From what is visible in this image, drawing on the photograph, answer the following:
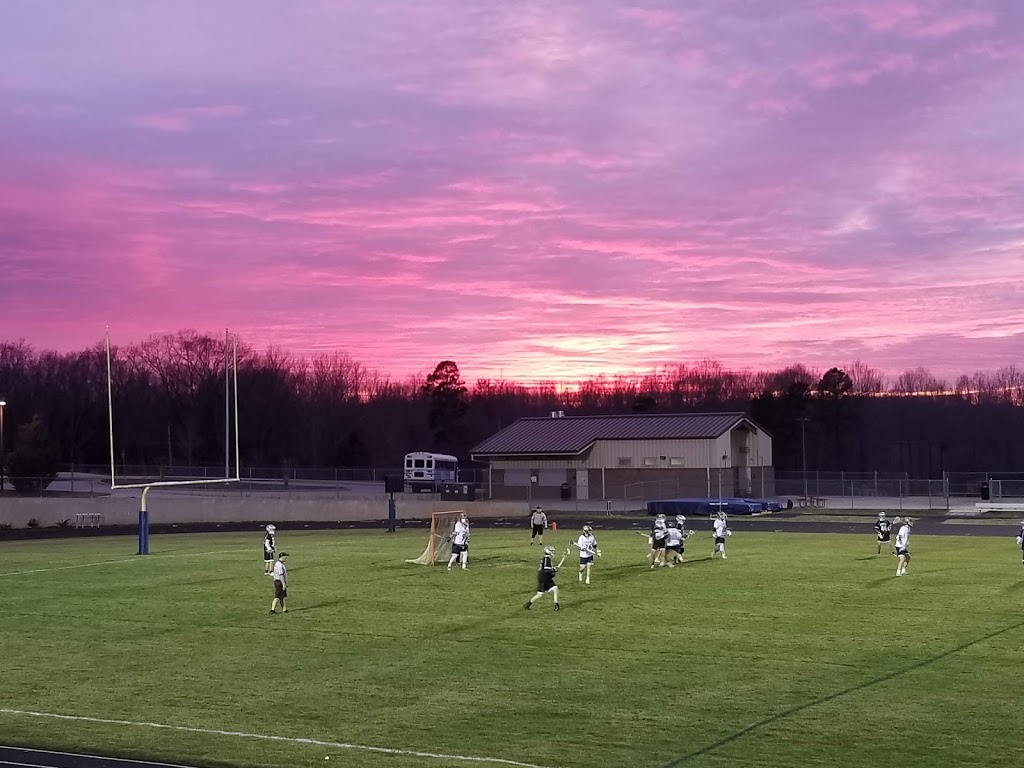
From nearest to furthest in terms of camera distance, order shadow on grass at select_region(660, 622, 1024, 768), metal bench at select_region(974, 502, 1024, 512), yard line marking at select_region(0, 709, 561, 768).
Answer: yard line marking at select_region(0, 709, 561, 768) → shadow on grass at select_region(660, 622, 1024, 768) → metal bench at select_region(974, 502, 1024, 512)

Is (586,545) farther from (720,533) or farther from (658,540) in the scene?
(720,533)

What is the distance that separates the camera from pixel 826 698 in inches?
751

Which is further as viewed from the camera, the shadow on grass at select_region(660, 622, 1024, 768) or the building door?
the building door

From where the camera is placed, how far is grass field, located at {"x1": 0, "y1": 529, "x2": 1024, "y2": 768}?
659 inches

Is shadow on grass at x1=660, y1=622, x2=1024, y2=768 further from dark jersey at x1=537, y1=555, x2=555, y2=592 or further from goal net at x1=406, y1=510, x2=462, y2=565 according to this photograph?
goal net at x1=406, y1=510, x2=462, y2=565

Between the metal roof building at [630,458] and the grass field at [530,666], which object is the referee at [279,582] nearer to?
the grass field at [530,666]

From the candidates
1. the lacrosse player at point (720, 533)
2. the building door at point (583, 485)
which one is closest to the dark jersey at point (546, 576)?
the lacrosse player at point (720, 533)

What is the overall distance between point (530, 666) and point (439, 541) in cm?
2086

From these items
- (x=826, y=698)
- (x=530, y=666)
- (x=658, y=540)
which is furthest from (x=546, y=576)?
(x=826, y=698)

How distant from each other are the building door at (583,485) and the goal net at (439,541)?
156 ft

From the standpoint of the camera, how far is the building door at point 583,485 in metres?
91.8

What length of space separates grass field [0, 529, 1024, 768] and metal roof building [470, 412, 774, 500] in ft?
163

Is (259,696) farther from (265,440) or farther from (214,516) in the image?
(265,440)

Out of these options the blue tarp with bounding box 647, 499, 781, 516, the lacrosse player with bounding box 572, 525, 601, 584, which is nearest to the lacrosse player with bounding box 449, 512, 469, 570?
the lacrosse player with bounding box 572, 525, 601, 584
